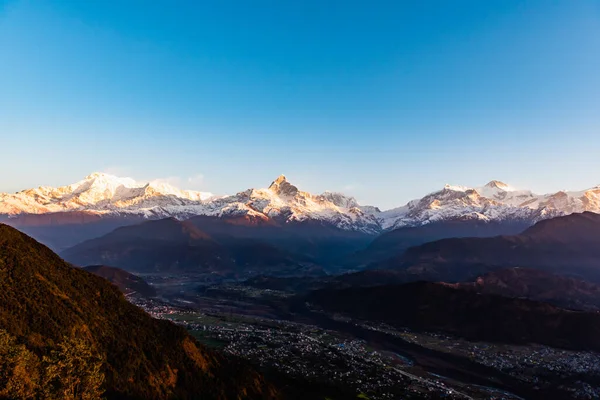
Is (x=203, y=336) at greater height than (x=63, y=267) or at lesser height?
lesser

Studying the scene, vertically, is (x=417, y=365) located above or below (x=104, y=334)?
below

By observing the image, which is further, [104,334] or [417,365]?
[417,365]

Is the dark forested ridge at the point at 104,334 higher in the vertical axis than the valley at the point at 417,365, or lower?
higher

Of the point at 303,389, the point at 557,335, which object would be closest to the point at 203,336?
the point at 303,389

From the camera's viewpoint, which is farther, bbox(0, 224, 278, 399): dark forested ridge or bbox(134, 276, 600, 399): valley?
bbox(134, 276, 600, 399): valley

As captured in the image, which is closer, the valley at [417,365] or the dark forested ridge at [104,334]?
the dark forested ridge at [104,334]

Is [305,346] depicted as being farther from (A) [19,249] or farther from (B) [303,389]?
(A) [19,249]

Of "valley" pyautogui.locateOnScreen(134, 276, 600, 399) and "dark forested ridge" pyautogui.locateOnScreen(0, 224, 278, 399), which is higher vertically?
"dark forested ridge" pyautogui.locateOnScreen(0, 224, 278, 399)

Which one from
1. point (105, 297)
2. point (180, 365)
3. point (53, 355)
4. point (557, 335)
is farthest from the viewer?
point (557, 335)
